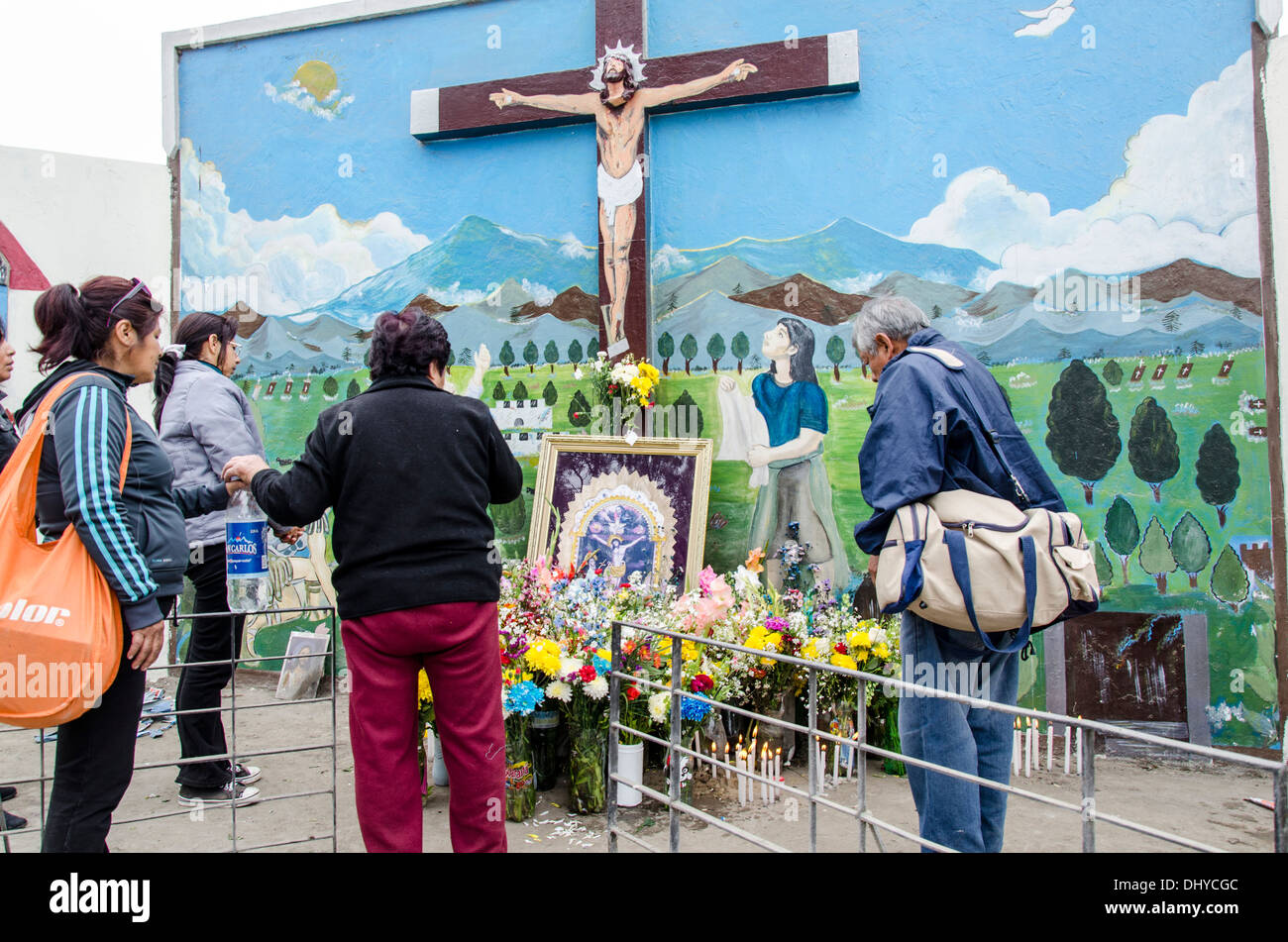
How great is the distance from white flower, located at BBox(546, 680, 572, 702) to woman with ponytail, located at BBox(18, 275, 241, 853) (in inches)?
60.7

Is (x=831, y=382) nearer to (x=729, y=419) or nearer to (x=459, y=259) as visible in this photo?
(x=729, y=419)

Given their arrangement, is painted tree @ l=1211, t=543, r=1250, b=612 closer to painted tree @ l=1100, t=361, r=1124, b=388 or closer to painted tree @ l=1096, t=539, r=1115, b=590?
painted tree @ l=1096, t=539, r=1115, b=590

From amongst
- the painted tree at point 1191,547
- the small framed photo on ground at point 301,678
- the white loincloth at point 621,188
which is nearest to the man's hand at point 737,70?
the white loincloth at point 621,188

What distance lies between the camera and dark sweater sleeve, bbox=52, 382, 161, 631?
2.28 m

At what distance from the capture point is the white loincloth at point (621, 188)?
525cm

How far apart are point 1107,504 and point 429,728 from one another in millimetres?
3493

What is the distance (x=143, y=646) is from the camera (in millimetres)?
2328

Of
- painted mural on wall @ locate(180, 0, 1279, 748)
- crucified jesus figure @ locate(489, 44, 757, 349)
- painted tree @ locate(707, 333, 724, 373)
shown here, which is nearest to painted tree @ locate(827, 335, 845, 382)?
painted mural on wall @ locate(180, 0, 1279, 748)

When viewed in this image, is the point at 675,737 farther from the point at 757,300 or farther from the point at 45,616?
the point at 757,300

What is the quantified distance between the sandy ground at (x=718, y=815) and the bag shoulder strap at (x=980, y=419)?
1.39 meters

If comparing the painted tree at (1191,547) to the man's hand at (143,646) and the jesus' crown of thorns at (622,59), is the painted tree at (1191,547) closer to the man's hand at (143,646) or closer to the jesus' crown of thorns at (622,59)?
the jesus' crown of thorns at (622,59)

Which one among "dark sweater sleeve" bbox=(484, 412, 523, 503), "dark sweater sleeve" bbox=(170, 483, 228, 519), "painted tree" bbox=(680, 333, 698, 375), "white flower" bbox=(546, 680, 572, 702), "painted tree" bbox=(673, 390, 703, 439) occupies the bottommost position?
"white flower" bbox=(546, 680, 572, 702)
